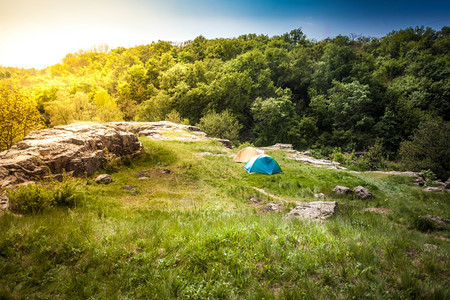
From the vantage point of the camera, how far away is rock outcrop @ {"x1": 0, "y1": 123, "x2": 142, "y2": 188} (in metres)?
9.45

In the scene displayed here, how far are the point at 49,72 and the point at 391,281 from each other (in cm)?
13312

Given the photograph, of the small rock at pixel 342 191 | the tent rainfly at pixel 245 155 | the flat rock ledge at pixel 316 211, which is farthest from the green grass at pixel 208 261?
the tent rainfly at pixel 245 155

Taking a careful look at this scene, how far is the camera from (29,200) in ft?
22.7

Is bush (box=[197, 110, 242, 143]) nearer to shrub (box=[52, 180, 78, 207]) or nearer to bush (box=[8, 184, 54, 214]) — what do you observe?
shrub (box=[52, 180, 78, 207])

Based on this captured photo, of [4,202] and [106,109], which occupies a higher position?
[106,109]

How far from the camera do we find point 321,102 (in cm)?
5738

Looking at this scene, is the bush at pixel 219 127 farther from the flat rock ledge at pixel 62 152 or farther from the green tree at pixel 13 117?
the flat rock ledge at pixel 62 152

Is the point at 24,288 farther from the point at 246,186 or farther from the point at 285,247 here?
the point at 246,186

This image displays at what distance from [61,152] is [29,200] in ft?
18.1

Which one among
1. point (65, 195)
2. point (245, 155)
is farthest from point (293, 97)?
point (65, 195)

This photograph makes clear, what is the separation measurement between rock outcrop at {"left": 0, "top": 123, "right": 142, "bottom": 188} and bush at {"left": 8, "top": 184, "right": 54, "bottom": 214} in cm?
234

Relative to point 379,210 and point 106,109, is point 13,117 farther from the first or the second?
point 379,210

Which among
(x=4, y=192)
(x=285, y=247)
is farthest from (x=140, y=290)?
(x=4, y=192)

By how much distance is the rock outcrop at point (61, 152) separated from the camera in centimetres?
945
